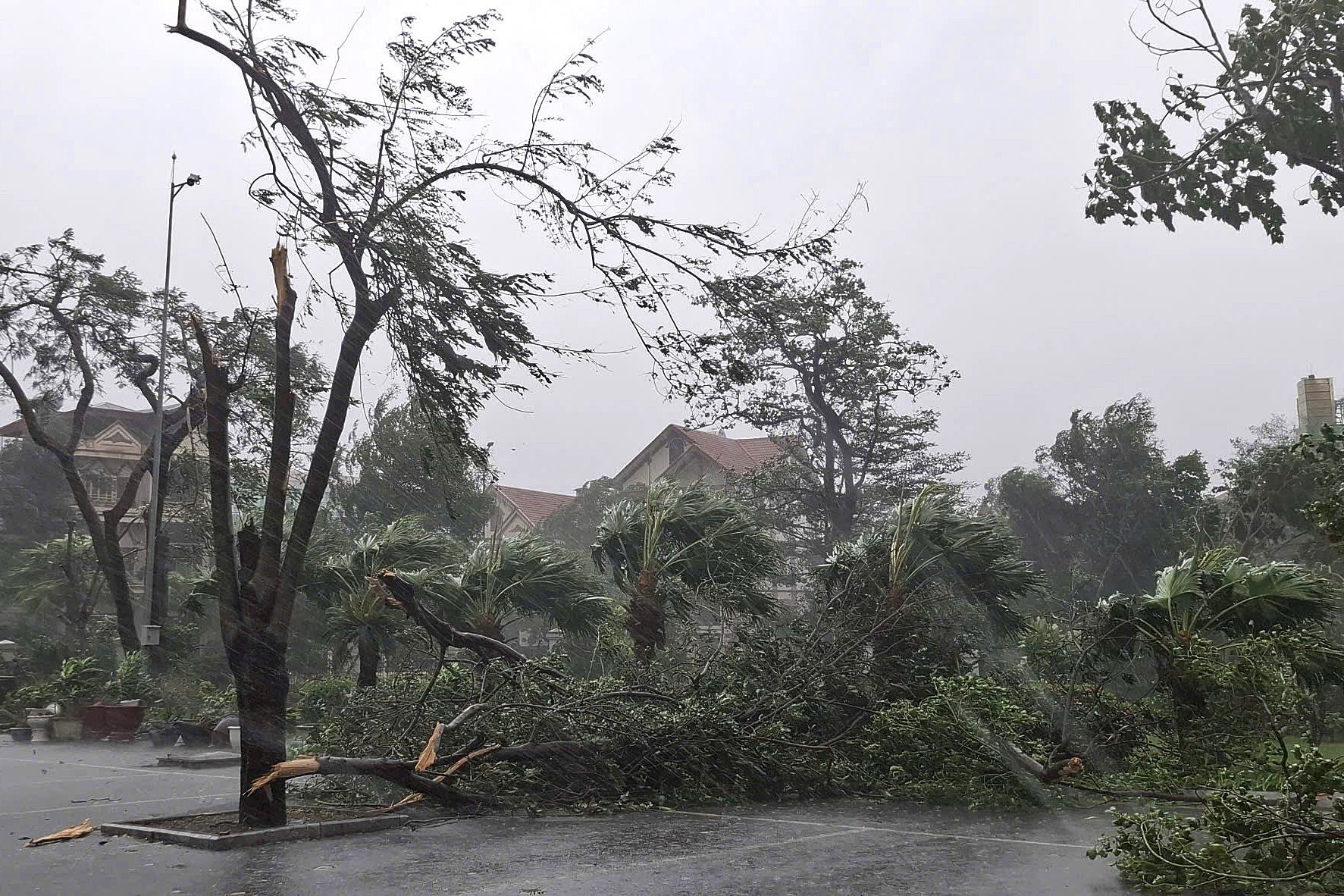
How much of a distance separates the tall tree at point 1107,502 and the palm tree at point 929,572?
24305 millimetres

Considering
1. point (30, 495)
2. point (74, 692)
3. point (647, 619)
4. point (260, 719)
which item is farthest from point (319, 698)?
point (30, 495)

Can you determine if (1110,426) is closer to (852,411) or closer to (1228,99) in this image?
(852,411)

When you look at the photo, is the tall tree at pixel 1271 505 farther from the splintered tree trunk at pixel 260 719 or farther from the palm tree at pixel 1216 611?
the splintered tree trunk at pixel 260 719

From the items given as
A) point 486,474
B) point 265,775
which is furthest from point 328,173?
point 265,775

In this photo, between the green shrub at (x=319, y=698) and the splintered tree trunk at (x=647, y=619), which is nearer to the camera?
the splintered tree trunk at (x=647, y=619)

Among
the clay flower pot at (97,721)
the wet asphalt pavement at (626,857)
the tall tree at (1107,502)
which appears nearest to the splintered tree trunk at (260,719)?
the wet asphalt pavement at (626,857)

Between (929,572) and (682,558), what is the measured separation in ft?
13.1

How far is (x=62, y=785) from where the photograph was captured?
14.7m

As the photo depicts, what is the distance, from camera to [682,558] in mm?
17219

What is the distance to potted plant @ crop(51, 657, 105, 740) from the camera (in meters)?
23.6

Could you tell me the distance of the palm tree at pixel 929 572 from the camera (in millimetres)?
14125

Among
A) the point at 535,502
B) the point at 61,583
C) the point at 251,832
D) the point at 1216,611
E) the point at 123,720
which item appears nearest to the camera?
the point at 251,832

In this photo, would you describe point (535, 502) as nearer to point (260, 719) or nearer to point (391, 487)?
point (391, 487)

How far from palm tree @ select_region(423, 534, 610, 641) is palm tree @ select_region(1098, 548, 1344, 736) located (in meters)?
9.14
